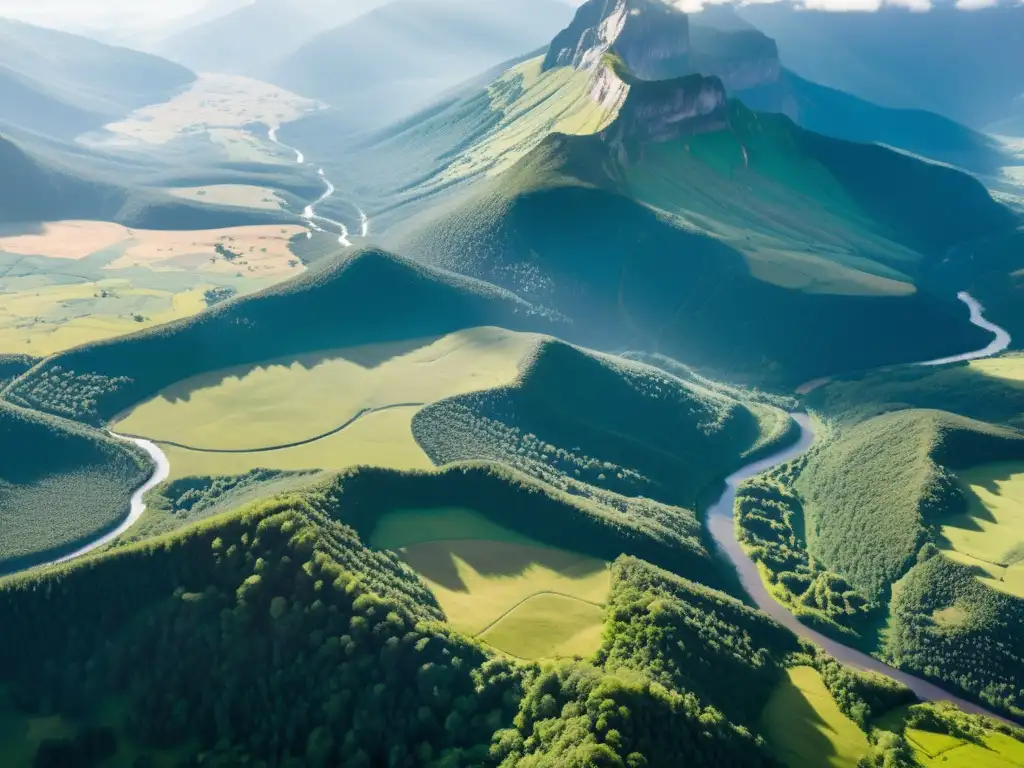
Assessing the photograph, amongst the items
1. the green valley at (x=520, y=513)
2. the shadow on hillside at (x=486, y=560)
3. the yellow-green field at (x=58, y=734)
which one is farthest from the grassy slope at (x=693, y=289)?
the yellow-green field at (x=58, y=734)

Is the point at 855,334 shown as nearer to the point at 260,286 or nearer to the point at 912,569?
the point at 912,569

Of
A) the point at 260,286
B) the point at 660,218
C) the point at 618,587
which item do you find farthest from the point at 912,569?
the point at 260,286

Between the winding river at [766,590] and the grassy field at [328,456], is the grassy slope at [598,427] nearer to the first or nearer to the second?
the grassy field at [328,456]

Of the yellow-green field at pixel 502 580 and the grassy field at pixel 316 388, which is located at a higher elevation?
the yellow-green field at pixel 502 580

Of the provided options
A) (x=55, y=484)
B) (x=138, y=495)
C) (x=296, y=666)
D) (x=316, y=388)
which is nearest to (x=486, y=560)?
(x=296, y=666)

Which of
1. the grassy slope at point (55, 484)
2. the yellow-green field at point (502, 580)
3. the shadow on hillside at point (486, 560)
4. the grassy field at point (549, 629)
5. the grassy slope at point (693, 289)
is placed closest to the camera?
the grassy field at point (549, 629)

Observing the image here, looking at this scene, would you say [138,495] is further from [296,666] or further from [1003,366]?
[1003,366]
